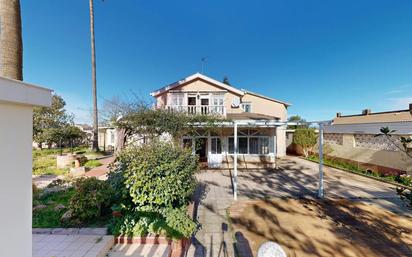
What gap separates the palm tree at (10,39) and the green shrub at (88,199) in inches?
125

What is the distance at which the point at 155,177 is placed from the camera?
573 cm

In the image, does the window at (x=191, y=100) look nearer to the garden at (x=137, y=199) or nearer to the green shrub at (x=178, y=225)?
the garden at (x=137, y=199)

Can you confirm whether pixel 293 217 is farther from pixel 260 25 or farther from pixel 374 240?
pixel 260 25

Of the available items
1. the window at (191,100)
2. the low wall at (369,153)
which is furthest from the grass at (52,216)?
the low wall at (369,153)

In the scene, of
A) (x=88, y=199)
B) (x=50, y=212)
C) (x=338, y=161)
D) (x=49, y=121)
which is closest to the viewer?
(x=88, y=199)

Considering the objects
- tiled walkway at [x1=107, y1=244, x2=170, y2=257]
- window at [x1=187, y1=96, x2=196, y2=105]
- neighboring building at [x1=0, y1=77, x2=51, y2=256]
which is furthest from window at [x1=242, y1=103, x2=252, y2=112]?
neighboring building at [x1=0, y1=77, x2=51, y2=256]

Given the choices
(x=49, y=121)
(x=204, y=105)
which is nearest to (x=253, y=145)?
(x=204, y=105)

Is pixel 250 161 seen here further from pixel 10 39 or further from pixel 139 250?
pixel 10 39

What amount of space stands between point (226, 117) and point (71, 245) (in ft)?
41.9

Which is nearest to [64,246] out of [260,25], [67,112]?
[260,25]

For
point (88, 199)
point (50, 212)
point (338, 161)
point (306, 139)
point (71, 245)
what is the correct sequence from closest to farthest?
point (71, 245), point (88, 199), point (50, 212), point (338, 161), point (306, 139)

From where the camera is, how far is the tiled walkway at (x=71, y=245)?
13.5ft

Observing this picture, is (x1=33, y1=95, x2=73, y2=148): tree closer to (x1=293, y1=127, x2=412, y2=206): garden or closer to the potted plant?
the potted plant

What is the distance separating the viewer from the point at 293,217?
661cm
